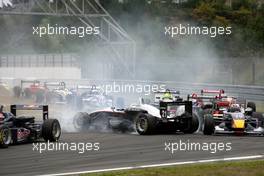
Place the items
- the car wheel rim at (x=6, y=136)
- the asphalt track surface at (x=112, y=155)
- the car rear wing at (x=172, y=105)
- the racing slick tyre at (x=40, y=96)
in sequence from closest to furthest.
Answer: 1. the asphalt track surface at (x=112, y=155)
2. the car wheel rim at (x=6, y=136)
3. the car rear wing at (x=172, y=105)
4. the racing slick tyre at (x=40, y=96)

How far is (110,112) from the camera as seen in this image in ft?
73.3

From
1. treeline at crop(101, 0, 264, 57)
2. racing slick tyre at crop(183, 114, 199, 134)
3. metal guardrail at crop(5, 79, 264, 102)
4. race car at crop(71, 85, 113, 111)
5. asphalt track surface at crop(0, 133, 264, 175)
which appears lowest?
asphalt track surface at crop(0, 133, 264, 175)

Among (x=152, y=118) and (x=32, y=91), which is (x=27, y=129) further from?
(x=32, y=91)

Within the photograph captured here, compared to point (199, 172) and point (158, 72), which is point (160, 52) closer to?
point (158, 72)

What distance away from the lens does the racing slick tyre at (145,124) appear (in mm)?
20609

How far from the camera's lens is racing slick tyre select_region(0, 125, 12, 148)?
55.3ft

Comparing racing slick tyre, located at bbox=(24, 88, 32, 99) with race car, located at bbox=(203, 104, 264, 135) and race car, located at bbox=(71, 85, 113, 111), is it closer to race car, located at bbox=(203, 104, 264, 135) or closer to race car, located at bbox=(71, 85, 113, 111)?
race car, located at bbox=(71, 85, 113, 111)

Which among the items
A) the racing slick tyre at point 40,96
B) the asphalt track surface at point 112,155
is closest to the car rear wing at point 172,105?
the asphalt track surface at point 112,155

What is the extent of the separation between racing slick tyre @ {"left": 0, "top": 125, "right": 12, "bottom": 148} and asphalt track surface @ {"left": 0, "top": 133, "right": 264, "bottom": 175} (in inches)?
6.7

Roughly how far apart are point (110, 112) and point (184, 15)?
3232 centimetres

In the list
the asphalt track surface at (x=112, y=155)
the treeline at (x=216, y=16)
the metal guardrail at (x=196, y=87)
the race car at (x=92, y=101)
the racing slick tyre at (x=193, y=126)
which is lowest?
the asphalt track surface at (x=112, y=155)

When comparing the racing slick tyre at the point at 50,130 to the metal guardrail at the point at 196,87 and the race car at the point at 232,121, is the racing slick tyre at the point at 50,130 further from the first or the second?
the metal guardrail at the point at 196,87

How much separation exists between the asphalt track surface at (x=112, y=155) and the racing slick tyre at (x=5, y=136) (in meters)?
0.17

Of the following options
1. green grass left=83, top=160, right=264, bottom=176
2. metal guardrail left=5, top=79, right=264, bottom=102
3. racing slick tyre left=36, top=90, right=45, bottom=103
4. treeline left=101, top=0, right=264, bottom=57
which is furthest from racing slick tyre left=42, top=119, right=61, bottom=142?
treeline left=101, top=0, right=264, bottom=57
